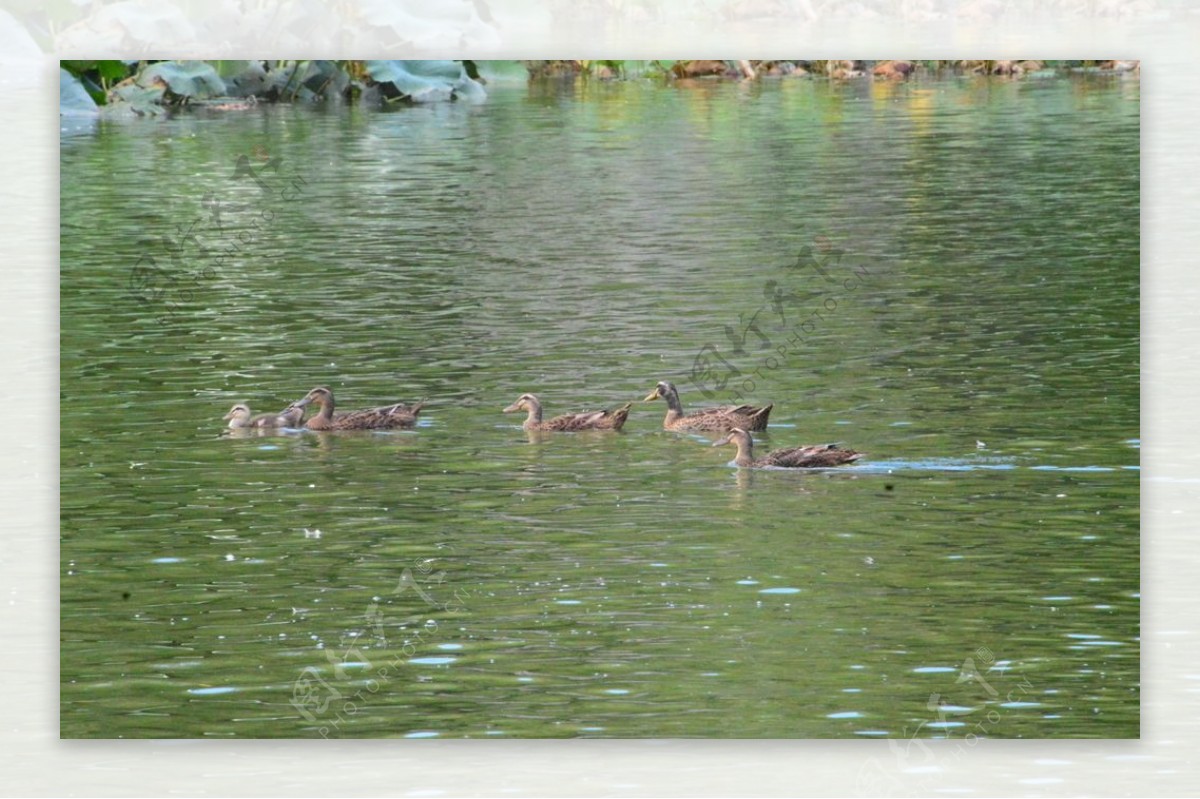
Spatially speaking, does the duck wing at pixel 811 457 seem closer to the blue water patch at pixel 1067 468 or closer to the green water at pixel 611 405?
the green water at pixel 611 405

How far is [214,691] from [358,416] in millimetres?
4489

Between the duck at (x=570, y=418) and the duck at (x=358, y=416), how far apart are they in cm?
69

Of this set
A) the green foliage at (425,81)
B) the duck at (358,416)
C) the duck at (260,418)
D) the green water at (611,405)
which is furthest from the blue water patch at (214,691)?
the green foliage at (425,81)

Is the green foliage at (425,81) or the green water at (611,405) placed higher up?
the green foliage at (425,81)

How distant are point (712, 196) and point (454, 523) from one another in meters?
7.54

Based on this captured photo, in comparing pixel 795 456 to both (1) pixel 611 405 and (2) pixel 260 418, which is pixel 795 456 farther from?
(2) pixel 260 418

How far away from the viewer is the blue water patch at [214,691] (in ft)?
42.5

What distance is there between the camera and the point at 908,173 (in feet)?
73.3

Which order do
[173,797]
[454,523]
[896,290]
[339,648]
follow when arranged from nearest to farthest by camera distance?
1. [173,797]
2. [339,648]
3. [454,523]
4. [896,290]

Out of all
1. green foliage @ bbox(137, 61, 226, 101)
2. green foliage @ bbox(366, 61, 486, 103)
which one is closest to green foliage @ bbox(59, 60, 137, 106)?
green foliage @ bbox(137, 61, 226, 101)

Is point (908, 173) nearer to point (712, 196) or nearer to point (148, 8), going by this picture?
point (712, 196)

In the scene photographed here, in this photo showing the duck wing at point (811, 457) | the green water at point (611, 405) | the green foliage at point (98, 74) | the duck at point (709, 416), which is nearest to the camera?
the green water at point (611, 405)

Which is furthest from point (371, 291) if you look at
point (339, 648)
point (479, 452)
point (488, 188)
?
point (339, 648)

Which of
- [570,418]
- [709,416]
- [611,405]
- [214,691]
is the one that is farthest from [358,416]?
[214,691]
